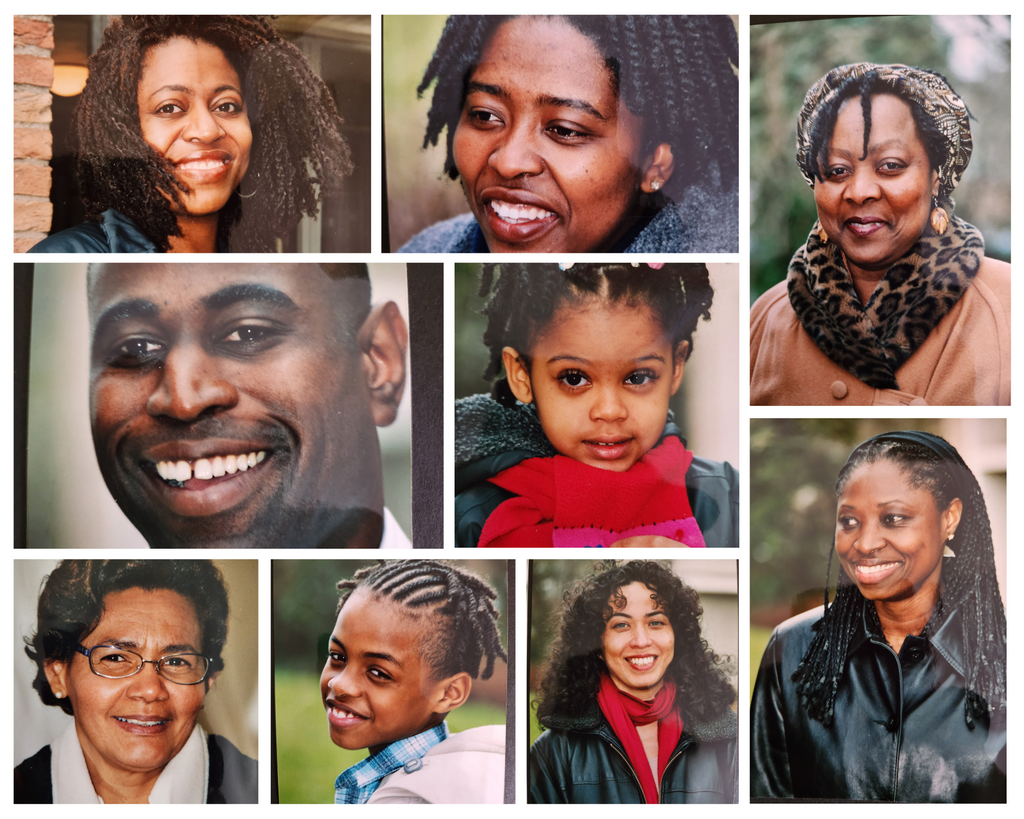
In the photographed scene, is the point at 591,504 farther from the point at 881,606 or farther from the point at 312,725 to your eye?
the point at 312,725

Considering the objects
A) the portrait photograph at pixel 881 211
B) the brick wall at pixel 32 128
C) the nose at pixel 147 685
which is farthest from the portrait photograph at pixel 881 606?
the brick wall at pixel 32 128

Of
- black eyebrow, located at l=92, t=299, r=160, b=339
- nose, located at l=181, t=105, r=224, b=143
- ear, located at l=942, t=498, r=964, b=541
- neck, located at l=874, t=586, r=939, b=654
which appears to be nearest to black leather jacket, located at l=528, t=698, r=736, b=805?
neck, located at l=874, t=586, r=939, b=654

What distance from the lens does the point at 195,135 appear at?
1.88 m

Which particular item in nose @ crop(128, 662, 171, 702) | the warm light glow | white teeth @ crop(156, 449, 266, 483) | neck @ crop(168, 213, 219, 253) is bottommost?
nose @ crop(128, 662, 171, 702)

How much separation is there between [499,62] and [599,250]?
442 millimetres

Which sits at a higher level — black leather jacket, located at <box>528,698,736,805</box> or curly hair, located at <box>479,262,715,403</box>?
curly hair, located at <box>479,262,715,403</box>

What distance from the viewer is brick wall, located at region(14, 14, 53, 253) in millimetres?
1906

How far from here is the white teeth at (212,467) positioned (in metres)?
1.90

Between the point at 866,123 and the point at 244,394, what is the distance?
1408 millimetres

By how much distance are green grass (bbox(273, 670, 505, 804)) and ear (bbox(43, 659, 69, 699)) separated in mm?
446

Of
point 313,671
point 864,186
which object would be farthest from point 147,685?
point 864,186

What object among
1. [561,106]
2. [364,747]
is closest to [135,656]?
[364,747]

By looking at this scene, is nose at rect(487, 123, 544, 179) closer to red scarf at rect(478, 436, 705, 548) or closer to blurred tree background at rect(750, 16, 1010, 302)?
blurred tree background at rect(750, 16, 1010, 302)
